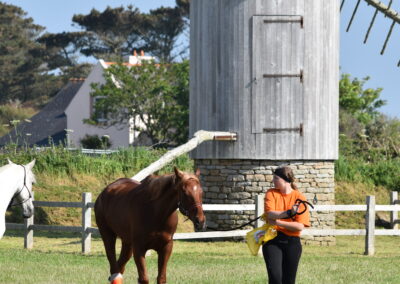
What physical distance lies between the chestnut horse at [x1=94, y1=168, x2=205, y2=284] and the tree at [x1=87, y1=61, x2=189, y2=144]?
1367 inches

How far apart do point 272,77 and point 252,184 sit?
263 cm

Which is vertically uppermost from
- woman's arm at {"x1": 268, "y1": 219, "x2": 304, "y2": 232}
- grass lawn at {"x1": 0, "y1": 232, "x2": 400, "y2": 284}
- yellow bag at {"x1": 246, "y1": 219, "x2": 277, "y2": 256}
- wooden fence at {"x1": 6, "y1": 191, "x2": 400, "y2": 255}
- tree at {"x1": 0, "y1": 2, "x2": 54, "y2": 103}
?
tree at {"x1": 0, "y1": 2, "x2": 54, "y2": 103}

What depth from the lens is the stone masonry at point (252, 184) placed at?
21.5m

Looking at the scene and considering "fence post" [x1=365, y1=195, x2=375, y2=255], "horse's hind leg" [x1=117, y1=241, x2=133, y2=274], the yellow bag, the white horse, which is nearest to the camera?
the yellow bag

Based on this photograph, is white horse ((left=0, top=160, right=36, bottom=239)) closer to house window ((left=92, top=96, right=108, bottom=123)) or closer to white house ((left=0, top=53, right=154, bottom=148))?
white house ((left=0, top=53, right=154, bottom=148))

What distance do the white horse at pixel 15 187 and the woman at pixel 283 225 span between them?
135 inches

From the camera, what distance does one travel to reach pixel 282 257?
374 inches

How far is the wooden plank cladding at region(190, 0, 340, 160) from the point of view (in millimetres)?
21281

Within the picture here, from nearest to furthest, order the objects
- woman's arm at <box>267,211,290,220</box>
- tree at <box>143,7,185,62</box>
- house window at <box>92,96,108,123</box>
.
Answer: woman's arm at <box>267,211,290,220</box> < house window at <box>92,96,108,123</box> < tree at <box>143,7,185,62</box>

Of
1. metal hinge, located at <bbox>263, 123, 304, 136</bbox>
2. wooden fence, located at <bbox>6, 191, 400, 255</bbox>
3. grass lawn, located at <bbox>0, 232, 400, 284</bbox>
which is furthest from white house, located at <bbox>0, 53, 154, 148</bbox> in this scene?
wooden fence, located at <bbox>6, 191, 400, 255</bbox>

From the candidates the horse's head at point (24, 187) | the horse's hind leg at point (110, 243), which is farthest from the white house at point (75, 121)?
the horse's hind leg at point (110, 243)

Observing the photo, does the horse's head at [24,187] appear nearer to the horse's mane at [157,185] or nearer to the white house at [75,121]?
the horse's mane at [157,185]

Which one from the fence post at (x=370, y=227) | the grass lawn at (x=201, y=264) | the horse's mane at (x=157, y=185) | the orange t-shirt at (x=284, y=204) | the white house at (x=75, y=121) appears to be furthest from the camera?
the white house at (x=75, y=121)

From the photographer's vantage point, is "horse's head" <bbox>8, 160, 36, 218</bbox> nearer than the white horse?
No
